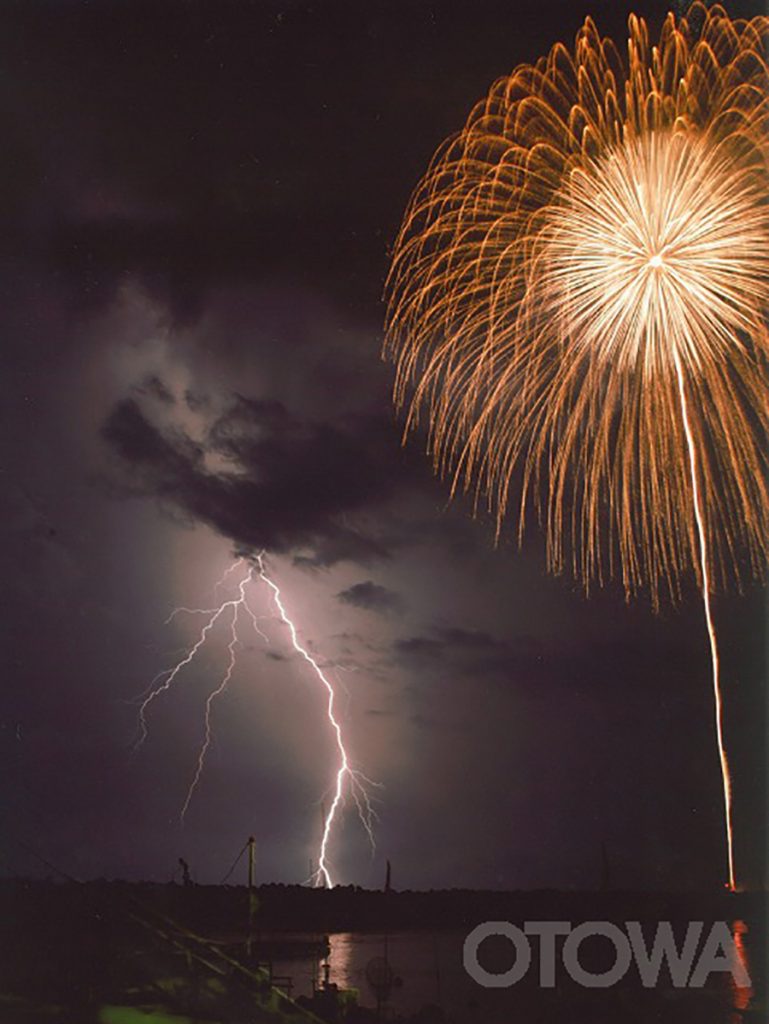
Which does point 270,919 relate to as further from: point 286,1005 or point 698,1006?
point 286,1005

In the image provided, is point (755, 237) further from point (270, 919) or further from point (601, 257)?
point (270, 919)

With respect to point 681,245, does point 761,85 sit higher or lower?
higher

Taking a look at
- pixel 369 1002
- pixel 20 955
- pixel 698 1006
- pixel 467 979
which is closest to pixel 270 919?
pixel 467 979

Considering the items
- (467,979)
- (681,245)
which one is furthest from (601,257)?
(467,979)

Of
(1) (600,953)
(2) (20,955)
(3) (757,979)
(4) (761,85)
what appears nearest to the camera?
(4) (761,85)

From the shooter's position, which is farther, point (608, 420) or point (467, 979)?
point (467, 979)

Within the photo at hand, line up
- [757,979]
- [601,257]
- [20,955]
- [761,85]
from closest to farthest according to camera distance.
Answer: [761,85] < [601,257] < [20,955] < [757,979]

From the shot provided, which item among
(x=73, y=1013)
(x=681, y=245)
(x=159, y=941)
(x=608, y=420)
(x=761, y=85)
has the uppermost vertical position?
(x=761, y=85)
